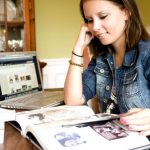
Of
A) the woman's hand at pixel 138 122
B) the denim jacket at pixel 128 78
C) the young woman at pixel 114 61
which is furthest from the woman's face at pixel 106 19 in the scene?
the woman's hand at pixel 138 122

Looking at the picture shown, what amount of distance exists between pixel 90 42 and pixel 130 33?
263mm

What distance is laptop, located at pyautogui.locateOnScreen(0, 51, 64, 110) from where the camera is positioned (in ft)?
4.24

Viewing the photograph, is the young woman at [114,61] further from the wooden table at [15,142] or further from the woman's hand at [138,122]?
the wooden table at [15,142]

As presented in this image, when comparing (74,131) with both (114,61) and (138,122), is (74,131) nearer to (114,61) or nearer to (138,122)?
(138,122)

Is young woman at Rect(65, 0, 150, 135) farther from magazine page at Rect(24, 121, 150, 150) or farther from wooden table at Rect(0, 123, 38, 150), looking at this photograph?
wooden table at Rect(0, 123, 38, 150)

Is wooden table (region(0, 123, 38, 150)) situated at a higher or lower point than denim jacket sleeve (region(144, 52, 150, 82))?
lower

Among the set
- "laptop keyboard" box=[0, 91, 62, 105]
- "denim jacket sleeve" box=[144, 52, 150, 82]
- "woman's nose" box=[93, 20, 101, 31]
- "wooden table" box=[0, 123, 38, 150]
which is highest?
"woman's nose" box=[93, 20, 101, 31]

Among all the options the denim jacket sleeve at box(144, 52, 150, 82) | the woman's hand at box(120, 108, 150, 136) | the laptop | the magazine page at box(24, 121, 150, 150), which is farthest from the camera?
the laptop

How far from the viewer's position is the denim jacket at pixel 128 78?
1.16 metres

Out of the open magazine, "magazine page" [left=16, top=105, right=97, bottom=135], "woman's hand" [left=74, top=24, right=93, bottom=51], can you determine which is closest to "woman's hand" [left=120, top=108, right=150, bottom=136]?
the open magazine

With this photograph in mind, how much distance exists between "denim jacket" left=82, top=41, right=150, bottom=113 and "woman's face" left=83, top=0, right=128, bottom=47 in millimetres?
103

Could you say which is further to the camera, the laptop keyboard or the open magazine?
the laptop keyboard

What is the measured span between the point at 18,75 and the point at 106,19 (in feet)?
1.65

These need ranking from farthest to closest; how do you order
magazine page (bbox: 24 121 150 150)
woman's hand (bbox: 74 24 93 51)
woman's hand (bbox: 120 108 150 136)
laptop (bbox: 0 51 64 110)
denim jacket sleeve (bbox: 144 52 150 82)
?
1. woman's hand (bbox: 74 24 93 51)
2. laptop (bbox: 0 51 64 110)
3. denim jacket sleeve (bbox: 144 52 150 82)
4. woman's hand (bbox: 120 108 150 136)
5. magazine page (bbox: 24 121 150 150)
